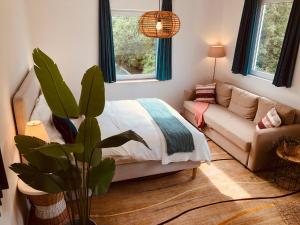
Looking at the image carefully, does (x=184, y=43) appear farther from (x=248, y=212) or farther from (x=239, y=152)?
(x=248, y=212)

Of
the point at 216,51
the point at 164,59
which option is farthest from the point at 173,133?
the point at 216,51

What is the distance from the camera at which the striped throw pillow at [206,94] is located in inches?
181

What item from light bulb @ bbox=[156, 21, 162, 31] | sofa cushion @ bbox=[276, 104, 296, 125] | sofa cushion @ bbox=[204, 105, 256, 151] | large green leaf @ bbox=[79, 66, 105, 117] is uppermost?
light bulb @ bbox=[156, 21, 162, 31]

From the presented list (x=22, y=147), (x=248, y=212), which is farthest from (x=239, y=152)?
(x=22, y=147)

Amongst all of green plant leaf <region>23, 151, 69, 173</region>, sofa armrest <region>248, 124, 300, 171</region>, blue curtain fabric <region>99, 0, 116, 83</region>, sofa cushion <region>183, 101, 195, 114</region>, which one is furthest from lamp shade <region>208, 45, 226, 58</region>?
green plant leaf <region>23, 151, 69, 173</region>

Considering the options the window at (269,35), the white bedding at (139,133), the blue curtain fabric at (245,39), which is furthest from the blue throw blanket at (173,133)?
the window at (269,35)

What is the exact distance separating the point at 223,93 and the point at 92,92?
3.44 m

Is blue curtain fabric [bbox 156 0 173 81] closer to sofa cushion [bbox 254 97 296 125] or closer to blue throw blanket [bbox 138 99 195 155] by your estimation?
blue throw blanket [bbox 138 99 195 155]

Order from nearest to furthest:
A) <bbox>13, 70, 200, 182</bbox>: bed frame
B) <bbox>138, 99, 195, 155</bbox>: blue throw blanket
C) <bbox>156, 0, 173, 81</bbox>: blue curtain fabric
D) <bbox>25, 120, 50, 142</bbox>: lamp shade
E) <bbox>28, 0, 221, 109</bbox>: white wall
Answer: <bbox>25, 120, 50, 142</bbox>: lamp shade, <bbox>13, 70, 200, 182</bbox>: bed frame, <bbox>138, 99, 195, 155</bbox>: blue throw blanket, <bbox>28, 0, 221, 109</bbox>: white wall, <bbox>156, 0, 173, 81</bbox>: blue curtain fabric

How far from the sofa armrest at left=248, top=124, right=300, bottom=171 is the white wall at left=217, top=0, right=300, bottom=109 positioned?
482 mm

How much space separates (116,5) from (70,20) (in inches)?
31.8

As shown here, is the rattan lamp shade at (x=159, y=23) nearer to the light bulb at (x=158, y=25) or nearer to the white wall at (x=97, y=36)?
the light bulb at (x=158, y=25)

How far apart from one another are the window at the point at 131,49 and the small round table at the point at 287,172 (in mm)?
2745

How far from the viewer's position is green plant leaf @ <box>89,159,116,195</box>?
171 centimetres
